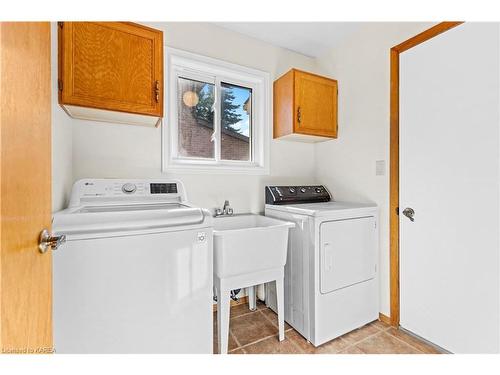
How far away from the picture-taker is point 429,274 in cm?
161

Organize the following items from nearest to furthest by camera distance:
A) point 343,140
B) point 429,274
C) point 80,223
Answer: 1. point 80,223
2. point 429,274
3. point 343,140

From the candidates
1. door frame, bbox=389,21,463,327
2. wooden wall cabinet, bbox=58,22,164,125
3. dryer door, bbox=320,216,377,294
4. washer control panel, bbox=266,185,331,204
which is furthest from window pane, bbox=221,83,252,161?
door frame, bbox=389,21,463,327

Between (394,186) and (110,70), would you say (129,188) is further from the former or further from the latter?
(394,186)

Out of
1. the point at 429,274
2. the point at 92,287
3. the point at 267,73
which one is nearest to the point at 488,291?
the point at 429,274

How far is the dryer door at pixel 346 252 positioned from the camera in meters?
1.65

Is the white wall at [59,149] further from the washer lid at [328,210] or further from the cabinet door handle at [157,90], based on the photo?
the washer lid at [328,210]

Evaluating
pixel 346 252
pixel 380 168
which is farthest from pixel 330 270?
pixel 380 168

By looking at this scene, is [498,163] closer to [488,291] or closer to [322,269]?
[488,291]

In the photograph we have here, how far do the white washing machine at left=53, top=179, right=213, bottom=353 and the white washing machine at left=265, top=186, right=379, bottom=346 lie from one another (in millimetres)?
757

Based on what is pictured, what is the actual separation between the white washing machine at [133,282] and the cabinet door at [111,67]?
0.67m

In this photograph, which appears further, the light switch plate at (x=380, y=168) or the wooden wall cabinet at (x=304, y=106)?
the wooden wall cabinet at (x=304, y=106)

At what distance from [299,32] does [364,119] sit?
103cm

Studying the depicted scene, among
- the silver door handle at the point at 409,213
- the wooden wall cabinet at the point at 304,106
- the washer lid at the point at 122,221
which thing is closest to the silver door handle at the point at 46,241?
the washer lid at the point at 122,221
